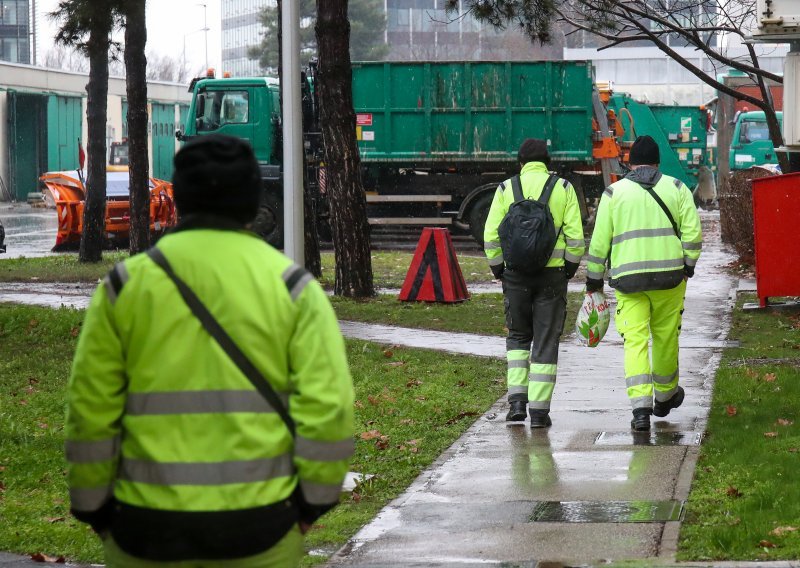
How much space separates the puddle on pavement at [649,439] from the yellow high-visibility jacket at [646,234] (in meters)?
0.87

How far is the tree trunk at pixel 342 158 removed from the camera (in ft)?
52.6

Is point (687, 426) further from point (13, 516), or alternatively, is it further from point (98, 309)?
point (98, 309)

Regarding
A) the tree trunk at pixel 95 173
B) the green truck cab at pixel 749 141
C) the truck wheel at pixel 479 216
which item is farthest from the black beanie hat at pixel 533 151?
the green truck cab at pixel 749 141

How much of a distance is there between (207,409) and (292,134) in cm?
617

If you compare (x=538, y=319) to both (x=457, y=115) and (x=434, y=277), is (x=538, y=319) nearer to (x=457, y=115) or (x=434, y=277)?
(x=434, y=277)

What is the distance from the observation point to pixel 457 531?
20.2 ft

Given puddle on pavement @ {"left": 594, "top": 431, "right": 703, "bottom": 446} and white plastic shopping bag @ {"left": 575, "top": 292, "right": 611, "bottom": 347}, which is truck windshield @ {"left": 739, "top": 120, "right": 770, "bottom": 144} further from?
puddle on pavement @ {"left": 594, "top": 431, "right": 703, "bottom": 446}

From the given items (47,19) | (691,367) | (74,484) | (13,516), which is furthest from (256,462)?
(47,19)

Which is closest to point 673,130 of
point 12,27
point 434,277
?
point 434,277

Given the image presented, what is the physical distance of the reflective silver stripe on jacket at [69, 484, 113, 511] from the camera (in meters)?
3.27

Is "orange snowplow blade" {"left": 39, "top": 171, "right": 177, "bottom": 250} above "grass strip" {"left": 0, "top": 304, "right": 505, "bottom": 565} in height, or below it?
above

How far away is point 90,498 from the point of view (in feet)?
10.7

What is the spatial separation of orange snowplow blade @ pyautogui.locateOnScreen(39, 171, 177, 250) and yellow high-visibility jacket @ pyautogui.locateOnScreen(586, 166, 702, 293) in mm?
17943

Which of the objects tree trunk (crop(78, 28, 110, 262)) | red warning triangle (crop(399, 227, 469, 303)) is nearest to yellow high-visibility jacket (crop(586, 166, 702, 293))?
red warning triangle (crop(399, 227, 469, 303))
